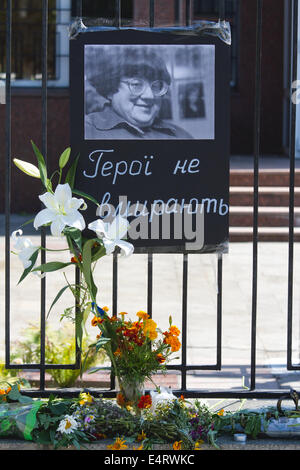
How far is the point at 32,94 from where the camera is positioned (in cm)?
1128

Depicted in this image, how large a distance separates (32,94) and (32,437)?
857 centimetres

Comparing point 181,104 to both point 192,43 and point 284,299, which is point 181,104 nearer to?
point 192,43

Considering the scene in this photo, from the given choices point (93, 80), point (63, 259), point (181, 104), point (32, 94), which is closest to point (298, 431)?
point (181, 104)

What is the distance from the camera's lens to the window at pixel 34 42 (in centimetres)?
1133

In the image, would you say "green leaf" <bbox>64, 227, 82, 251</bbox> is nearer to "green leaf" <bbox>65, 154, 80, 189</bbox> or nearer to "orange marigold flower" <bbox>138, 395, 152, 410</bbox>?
"green leaf" <bbox>65, 154, 80, 189</bbox>

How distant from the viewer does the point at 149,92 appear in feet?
11.0

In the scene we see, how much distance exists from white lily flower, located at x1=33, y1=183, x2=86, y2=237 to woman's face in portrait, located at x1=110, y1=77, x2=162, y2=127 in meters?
0.41

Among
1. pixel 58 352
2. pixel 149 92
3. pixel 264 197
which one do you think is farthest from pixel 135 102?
pixel 264 197

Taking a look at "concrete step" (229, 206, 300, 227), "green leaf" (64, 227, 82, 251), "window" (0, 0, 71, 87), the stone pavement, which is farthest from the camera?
"window" (0, 0, 71, 87)

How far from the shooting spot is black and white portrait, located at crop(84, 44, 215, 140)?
3.33 m

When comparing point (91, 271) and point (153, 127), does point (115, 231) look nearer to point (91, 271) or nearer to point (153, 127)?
point (91, 271)

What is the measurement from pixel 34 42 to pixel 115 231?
868cm

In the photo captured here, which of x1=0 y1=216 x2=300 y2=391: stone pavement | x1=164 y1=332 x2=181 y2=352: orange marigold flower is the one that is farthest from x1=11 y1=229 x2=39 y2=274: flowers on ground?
x1=0 y1=216 x2=300 y2=391: stone pavement

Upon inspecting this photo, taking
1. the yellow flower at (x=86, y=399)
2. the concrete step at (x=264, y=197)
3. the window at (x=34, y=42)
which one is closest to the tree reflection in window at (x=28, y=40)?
the window at (x=34, y=42)
